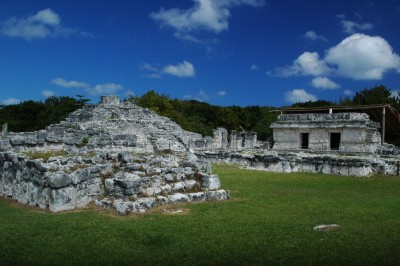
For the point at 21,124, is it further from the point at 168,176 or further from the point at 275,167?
the point at 168,176

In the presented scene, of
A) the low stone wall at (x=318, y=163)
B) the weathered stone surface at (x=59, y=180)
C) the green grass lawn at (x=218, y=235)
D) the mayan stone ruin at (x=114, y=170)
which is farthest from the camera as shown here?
the low stone wall at (x=318, y=163)

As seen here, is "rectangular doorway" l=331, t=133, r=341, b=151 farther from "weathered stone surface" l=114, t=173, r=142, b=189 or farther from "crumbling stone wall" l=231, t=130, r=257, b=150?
"weathered stone surface" l=114, t=173, r=142, b=189

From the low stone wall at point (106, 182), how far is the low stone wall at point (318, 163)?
25.5 feet

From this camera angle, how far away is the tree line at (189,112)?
141 feet

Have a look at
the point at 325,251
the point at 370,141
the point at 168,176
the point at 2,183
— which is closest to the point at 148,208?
the point at 168,176

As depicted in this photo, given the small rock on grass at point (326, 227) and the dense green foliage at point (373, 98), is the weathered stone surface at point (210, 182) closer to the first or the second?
the small rock on grass at point (326, 227)

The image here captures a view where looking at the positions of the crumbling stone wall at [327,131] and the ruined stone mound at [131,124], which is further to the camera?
the ruined stone mound at [131,124]

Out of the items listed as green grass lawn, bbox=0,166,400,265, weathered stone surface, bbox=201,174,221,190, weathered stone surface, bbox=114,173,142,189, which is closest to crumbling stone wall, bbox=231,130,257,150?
weathered stone surface, bbox=201,174,221,190

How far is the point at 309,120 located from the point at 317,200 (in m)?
18.4

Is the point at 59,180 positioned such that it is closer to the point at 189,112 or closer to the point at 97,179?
the point at 97,179

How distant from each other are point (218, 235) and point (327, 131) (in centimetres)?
2201

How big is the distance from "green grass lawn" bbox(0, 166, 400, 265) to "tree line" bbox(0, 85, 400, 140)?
34.2 metres

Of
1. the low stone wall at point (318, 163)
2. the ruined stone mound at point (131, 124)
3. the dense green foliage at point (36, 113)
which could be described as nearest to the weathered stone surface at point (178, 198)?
the low stone wall at point (318, 163)

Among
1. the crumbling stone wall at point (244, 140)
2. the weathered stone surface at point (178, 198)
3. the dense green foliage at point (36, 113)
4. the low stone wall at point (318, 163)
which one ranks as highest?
the dense green foliage at point (36, 113)
